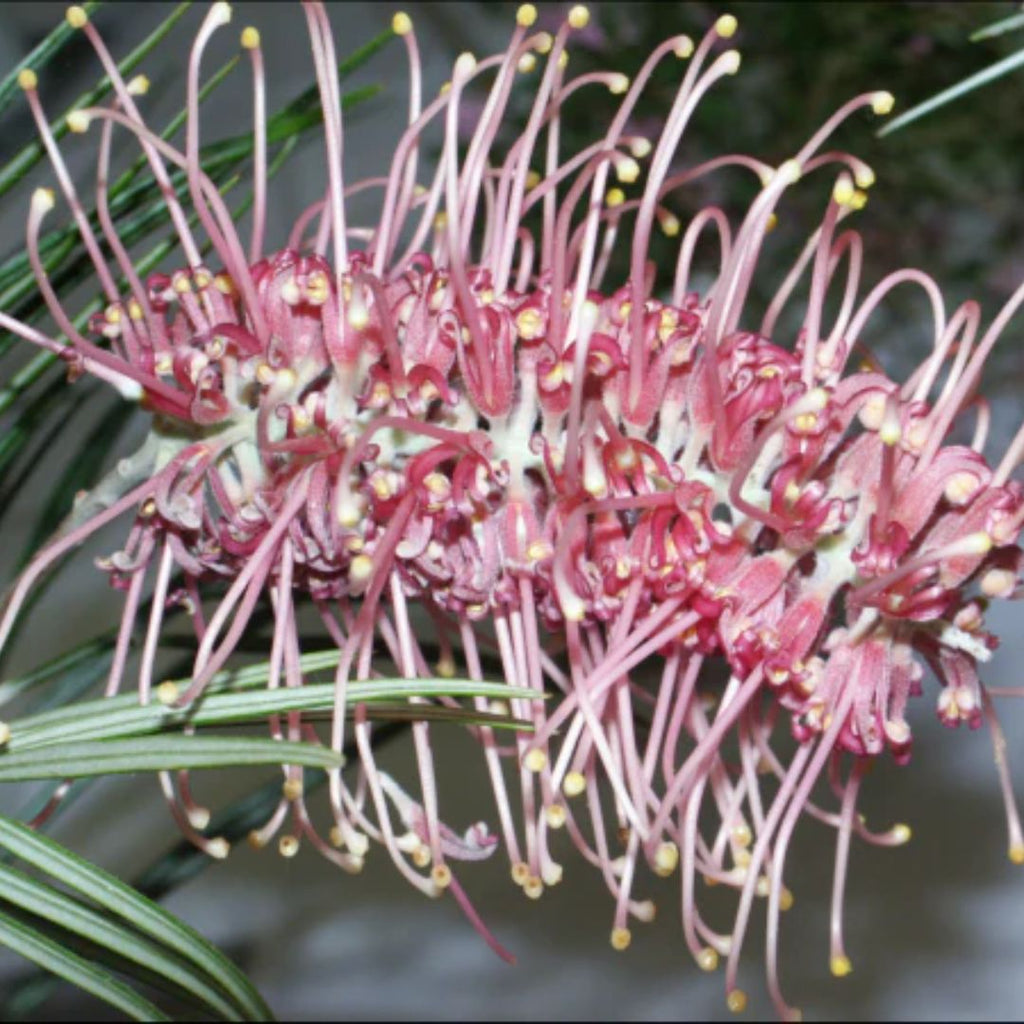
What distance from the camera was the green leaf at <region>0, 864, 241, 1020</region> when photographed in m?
0.28

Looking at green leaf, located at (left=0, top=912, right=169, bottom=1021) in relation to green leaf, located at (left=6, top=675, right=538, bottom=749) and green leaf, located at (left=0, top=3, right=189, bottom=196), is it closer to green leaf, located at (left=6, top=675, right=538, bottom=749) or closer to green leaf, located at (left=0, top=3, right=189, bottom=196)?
green leaf, located at (left=6, top=675, right=538, bottom=749)

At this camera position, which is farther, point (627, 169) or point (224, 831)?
point (224, 831)

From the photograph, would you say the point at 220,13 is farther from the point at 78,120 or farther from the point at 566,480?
the point at 566,480

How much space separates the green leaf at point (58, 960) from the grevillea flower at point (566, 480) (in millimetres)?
59

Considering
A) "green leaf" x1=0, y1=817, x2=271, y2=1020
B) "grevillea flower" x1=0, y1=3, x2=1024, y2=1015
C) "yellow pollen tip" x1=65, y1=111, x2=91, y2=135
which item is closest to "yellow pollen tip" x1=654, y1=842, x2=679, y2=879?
"grevillea flower" x1=0, y1=3, x2=1024, y2=1015

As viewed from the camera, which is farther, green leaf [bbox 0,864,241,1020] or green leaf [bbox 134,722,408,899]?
green leaf [bbox 134,722,408,899]

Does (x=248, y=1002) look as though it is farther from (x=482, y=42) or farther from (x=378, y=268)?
(x=482, y=42)

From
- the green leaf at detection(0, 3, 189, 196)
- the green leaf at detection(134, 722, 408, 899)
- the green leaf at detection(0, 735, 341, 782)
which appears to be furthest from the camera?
the green leaf at detection(134, 722, 408, 899)

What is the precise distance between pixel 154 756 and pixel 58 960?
0.18 feet

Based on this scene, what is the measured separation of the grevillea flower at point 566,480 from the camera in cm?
30

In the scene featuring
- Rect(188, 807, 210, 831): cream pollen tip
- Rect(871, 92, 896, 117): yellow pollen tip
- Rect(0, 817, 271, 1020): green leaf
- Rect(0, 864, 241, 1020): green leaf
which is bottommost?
Rect(0, 864, 241, 1020): green leaf

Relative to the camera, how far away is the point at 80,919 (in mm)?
284

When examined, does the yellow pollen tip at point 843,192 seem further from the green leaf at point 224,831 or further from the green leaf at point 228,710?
the green leaf at point 224,831

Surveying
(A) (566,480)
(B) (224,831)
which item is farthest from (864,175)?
(B) (224,831)
